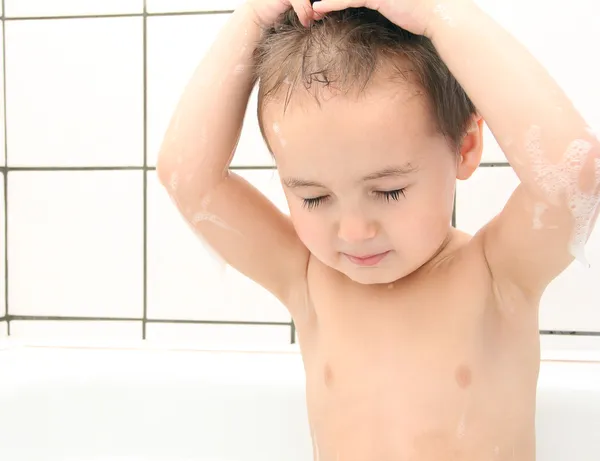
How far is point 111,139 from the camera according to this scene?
1293 mm

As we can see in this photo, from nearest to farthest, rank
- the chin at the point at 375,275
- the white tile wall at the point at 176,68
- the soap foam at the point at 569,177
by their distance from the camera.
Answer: the soap foam at the point at 569,177 → the chin at the point at 375,275 → the white tile wall at the point at 176,68

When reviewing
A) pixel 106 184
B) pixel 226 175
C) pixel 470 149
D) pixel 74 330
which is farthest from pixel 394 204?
pixel 74 330

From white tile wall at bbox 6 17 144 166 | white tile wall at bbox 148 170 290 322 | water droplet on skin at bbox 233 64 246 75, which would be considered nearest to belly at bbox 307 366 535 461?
water droplet on skin at bbox 233 64 246 75

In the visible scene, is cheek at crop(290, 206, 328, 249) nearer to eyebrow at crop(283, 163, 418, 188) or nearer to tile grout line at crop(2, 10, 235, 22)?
eyebrow at crop(283, 163, 418, 188)

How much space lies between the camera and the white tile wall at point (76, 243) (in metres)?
1.30

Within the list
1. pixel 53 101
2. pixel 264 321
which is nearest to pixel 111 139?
pixel 53 101

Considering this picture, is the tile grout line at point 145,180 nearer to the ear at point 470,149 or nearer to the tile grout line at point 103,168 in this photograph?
the tile grout line at point 103,168

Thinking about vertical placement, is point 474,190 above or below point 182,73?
below

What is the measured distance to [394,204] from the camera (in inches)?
25.9

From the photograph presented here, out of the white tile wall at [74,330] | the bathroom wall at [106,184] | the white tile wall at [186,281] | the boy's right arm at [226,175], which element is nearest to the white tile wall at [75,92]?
the bathroom wall at [106,184]

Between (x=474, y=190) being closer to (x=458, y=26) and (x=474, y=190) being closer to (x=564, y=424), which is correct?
(x=564, y=424)

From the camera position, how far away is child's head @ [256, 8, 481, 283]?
2.06 ft

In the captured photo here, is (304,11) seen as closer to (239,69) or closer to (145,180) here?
(239,69)

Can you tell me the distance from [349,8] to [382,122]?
122mm
